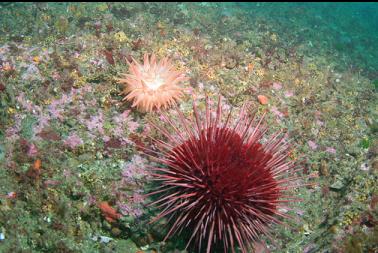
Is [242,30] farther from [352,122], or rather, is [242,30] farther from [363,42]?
[363,42]

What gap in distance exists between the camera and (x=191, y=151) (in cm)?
408

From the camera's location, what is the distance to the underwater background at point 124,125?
488cm

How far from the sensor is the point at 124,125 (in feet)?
18.5

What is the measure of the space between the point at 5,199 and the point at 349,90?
24.8 feet

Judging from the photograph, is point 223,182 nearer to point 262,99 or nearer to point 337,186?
point 337,186

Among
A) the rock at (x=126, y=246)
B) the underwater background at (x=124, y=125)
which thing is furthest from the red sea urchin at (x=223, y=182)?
the rock at (x=126, y=246)

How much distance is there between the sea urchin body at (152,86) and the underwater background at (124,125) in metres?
0.29

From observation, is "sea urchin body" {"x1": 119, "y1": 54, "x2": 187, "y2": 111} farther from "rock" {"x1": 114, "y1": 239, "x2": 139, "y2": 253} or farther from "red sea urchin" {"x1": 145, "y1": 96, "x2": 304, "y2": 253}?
"rock" {"x1": 114, "y1": 239, "x2": 139, "y2": 253}

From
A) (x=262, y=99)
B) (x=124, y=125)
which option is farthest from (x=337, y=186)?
(x=124, y=125)

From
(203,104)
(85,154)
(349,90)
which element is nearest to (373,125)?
(349,90)

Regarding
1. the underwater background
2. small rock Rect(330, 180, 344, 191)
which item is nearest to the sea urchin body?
the underwater background

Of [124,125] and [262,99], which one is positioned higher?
[262,99]

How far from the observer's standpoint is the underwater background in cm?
488

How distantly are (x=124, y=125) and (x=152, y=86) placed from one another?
0.85 metres
